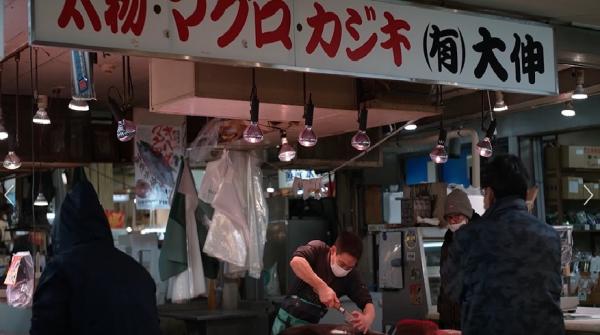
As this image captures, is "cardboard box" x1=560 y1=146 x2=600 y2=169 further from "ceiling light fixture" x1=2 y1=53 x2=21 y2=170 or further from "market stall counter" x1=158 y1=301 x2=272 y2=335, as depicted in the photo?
"ceiling light fixture" x1=2 y1=53 x2=21 y2=170

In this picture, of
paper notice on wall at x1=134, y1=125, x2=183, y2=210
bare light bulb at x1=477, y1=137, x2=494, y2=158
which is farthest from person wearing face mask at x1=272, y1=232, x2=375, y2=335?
paper notice on wall at x1=134, y1=125, x2=183, y2=210

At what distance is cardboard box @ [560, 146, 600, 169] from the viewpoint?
9.82 meters

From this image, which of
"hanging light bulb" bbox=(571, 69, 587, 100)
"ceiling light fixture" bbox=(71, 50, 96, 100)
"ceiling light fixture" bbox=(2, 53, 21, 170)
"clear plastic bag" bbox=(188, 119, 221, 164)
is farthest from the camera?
"clear plastic bag" bbox=(188, 119, 221, 164)

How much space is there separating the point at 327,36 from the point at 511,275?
1721 millimetres

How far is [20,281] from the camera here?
656 cm

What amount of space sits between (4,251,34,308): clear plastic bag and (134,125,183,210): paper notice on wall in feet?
4.17

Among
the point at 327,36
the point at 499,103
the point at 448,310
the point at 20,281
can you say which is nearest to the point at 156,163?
the point at 20,281

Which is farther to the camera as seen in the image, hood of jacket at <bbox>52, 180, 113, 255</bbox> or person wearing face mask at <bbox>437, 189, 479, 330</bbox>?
person wearing face mask at <bbox>437, 189, 479, 330</bbox>

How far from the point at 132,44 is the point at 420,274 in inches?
169

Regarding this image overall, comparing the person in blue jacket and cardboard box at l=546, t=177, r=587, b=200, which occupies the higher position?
cardboard box at l=546, t=177, r=587, b=200

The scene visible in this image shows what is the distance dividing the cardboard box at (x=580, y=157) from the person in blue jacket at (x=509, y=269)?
252 inches

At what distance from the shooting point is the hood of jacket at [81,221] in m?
3.59

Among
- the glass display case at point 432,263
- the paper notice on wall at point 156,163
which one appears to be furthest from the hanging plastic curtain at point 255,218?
the glass display case at point 432,263

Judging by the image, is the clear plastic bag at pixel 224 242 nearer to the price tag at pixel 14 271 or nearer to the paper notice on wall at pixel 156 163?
the paper notice on wall at pixel 156 163
